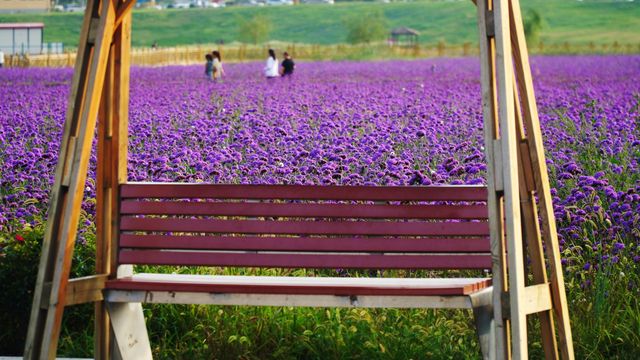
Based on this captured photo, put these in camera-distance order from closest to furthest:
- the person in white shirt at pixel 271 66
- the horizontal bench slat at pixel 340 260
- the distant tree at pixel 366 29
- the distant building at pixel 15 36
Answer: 1. the horizontal bench slat at pixel 340 260
2. the person in white shirt at pixel 271 66
3. the distant building at pixel 15 36
4. the distant tree at pixel 366 29

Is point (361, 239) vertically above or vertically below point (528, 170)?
below

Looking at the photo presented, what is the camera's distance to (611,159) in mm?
8062

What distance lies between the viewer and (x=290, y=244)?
471cm

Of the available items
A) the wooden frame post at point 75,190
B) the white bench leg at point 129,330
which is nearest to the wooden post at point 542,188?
the wooden frame post at point 75,190

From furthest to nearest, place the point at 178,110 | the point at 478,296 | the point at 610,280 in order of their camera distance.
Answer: the point at 178,110, the point at 610,280, the point at 478,296

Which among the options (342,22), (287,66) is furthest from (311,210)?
(342,22)

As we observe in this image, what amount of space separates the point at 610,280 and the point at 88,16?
2.52 m

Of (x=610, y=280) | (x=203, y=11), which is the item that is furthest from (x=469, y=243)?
(x=203, y=11)

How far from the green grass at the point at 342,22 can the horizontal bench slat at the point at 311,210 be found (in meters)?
70.1

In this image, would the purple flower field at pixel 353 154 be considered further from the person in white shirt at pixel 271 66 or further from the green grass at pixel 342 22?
the green grass at pixel 342 22

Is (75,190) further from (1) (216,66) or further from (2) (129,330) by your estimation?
(1) (216,66)

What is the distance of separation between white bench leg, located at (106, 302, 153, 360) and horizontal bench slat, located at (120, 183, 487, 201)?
1.51 ft

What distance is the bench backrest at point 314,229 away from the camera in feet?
15.3

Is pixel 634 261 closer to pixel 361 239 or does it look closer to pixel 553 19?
pixel 361 239
